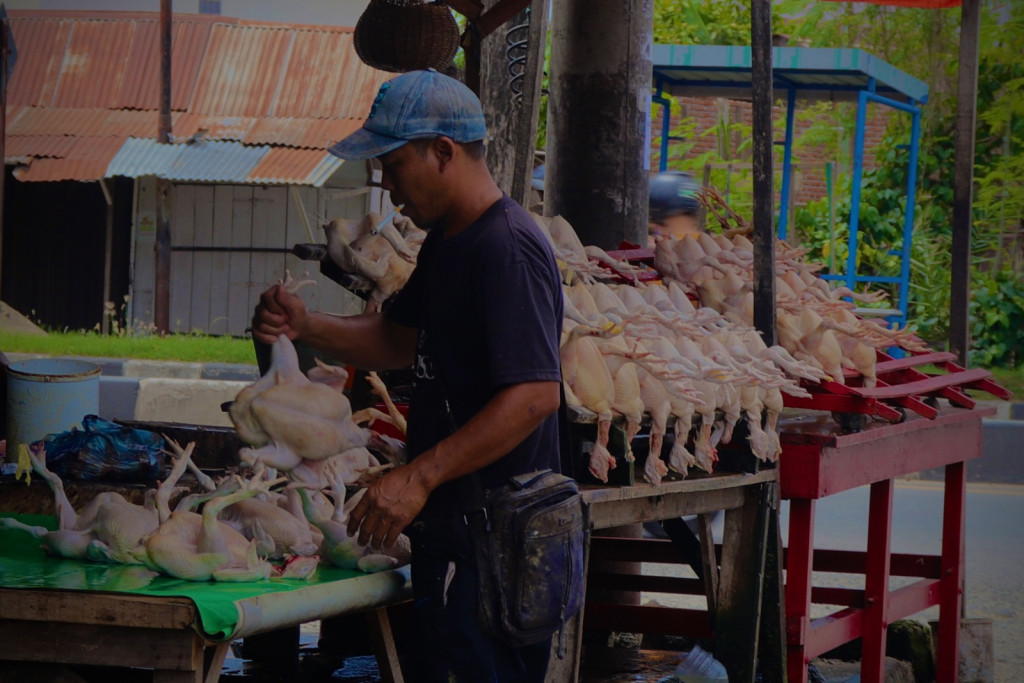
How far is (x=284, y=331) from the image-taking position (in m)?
3.36

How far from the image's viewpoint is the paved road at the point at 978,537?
22.5ft

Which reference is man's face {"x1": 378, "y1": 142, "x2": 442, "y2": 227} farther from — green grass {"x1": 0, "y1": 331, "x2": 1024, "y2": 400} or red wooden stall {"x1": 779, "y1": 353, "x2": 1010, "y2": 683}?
green grass {"x1": 0, "y1": 331, "x2": 1024, "y2": 400}

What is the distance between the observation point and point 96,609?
9.08 feet

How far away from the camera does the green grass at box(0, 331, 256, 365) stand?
46.7 feet

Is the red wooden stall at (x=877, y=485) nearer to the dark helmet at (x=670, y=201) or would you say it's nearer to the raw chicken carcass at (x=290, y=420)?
the raw chicken carcass at (x=290, y=420)

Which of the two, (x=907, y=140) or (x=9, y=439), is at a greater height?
(x=907, y=140)

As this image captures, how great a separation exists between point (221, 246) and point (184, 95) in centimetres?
212

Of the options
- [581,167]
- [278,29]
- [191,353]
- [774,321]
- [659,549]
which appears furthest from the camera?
[278,29]

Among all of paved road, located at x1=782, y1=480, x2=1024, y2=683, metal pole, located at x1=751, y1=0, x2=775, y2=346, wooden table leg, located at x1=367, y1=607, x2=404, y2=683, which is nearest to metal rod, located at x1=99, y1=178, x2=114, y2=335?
paved road, located at x1=782, y1=480, x2=1024, y2=683

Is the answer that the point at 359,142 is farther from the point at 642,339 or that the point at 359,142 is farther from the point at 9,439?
the point at 9,439

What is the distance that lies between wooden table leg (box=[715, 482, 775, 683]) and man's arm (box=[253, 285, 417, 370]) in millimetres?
1508

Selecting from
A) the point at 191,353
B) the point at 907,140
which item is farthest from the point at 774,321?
the point at 907,140

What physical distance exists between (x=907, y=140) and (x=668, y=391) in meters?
13.7

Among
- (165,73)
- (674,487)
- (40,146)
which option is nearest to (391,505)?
(674,487)
